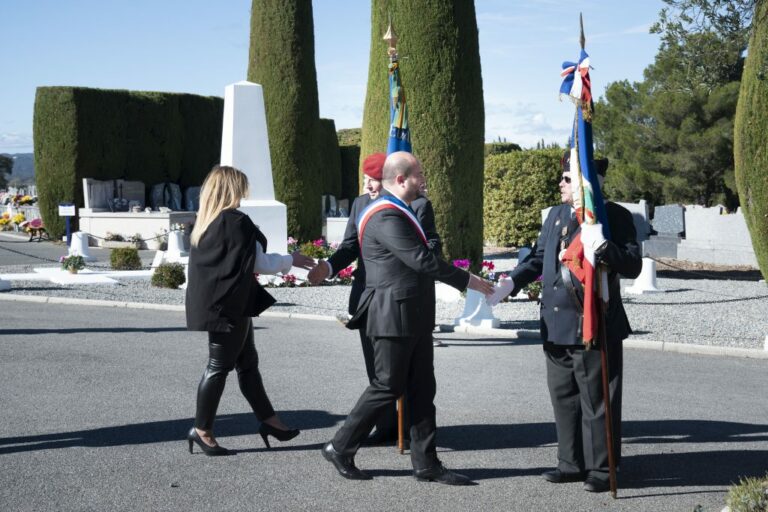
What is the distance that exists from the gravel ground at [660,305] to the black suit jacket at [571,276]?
18.1ft

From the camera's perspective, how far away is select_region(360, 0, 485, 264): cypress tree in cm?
1522

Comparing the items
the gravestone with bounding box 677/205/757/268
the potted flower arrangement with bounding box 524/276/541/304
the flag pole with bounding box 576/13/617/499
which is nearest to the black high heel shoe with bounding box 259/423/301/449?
the flag pole with bounding box 576/13/617/499

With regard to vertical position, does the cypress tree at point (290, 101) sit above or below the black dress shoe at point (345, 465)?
above

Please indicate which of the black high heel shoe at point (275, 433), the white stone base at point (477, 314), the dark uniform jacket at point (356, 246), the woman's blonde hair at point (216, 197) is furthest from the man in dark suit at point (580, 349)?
the white stone base at point (477, 314)

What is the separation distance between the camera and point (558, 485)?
17.1ft

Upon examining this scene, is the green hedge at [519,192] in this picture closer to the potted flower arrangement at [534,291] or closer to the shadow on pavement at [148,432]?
the potted flower arrangement at [534,291]

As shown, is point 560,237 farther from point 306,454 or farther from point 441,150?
point 441,150

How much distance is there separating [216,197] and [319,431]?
1788mm

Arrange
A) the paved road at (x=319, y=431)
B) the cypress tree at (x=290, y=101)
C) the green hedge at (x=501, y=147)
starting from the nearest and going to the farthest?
Result: the paved road at (x=319, y=431) → the cypress tree at (x=290, y=101) → the green hedge at (x=501, y=147)

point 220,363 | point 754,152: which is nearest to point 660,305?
point 754,152

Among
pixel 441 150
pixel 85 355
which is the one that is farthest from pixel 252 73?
pixel 85 355

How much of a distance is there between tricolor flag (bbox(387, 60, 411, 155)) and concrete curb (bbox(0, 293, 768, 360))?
Answer: 339cm

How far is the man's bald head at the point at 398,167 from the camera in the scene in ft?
17.3

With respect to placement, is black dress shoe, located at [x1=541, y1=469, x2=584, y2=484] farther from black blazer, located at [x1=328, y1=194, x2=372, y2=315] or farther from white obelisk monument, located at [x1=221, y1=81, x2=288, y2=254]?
white obelisk monument, located at [x1=221, y1=81, x2=288, y2=254]
